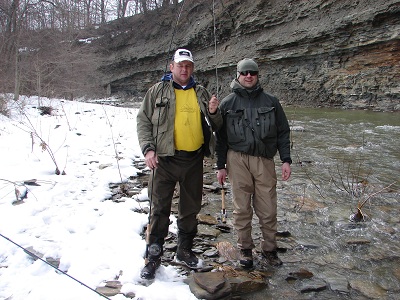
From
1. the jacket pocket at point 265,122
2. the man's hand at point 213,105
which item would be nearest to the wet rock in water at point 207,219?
the jacket pocket at point 265,122

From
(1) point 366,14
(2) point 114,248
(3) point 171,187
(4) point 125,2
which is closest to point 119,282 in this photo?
(2) point 114,248

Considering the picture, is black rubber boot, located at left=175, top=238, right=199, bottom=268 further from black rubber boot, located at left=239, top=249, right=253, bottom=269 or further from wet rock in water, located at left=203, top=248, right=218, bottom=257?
black rubber boot, located at left=239, top=249, right=253, bottom=269

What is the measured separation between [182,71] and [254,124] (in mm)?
847

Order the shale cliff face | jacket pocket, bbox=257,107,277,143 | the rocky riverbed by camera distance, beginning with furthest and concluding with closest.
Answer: the shale cliff face < jacket pocket, bbox=257,107,277,143 < the rocky riverbed

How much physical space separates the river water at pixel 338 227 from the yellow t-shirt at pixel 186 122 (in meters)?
1.42

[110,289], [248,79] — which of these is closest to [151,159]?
[110,289]

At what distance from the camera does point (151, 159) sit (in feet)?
9.35

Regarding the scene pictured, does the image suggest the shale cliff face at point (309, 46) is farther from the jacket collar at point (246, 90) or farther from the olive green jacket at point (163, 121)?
the olive green jacket at point (163, 121)

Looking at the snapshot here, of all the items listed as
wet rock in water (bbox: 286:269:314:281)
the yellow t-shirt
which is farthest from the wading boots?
wet rock in water (bbox: 286:269:314:281)

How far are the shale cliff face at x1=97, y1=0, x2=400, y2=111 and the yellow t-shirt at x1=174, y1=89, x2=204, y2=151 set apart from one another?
5552mm

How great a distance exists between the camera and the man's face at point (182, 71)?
2.96m

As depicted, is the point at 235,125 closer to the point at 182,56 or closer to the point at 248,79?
the point at 248,79

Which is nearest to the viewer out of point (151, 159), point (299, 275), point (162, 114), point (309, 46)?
point (151, 159)

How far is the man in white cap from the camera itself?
2.97 m
